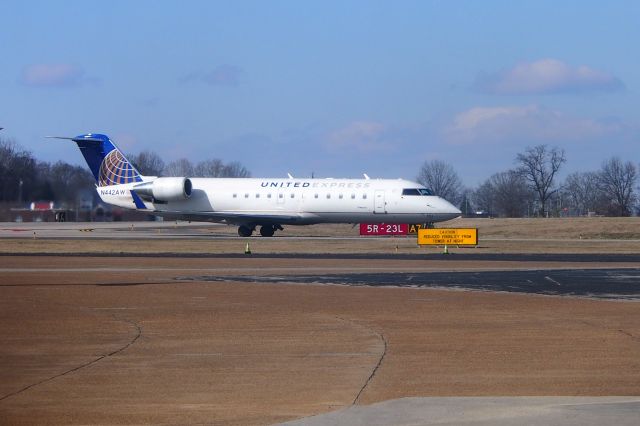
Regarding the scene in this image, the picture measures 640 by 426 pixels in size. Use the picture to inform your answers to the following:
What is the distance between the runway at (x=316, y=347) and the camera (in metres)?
11.4

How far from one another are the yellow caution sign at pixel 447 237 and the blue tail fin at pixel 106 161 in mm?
20504

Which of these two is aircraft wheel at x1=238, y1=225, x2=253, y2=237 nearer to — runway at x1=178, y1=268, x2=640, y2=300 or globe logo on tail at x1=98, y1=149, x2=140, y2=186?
globe logo on tail at x1=98, y1=149, x2=140, y2=186

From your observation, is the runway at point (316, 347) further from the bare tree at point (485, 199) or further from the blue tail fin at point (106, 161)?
the bare tree at point (485, 199)

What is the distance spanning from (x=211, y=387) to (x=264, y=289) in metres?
15.3

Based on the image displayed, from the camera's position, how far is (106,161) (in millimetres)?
65062

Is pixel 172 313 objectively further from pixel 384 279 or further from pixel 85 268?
pixel 85 268

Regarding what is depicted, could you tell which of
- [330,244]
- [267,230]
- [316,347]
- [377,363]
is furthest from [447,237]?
[377,363]

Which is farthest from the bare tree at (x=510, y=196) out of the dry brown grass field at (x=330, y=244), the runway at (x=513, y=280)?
the runway at (x=513, y=280)

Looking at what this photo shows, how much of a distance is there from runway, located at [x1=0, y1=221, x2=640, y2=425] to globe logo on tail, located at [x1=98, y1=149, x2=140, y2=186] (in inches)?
1209

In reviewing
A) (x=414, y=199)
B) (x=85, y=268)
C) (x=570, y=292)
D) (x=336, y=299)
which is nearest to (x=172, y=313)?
(x=336, y=299)

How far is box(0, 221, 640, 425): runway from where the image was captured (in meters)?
11.4

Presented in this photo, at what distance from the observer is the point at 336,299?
83.3 ft

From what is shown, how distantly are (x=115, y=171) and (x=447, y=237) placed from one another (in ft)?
74.4

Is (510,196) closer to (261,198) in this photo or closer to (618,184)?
(618,184)
